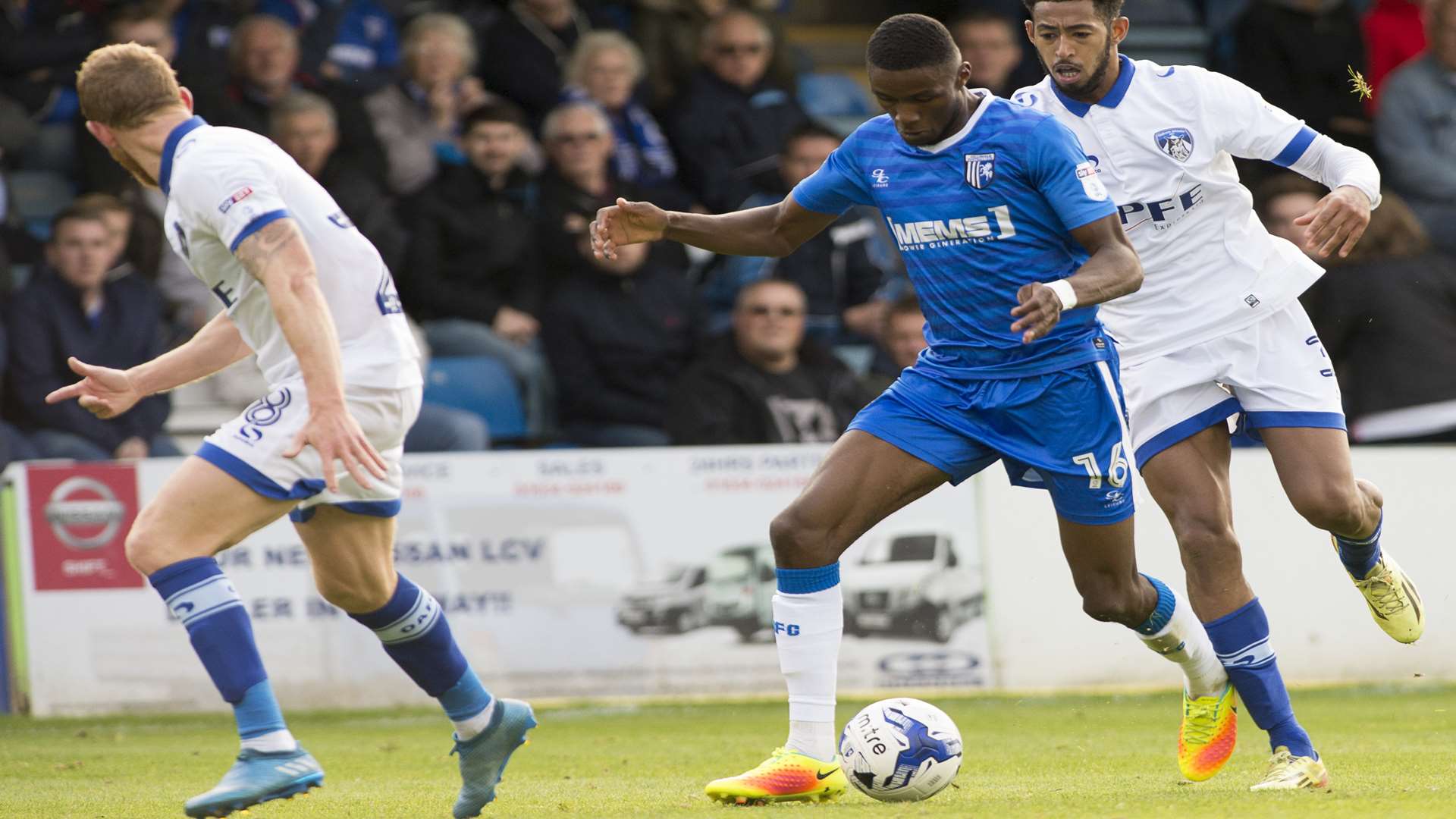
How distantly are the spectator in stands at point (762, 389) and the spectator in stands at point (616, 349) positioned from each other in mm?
425

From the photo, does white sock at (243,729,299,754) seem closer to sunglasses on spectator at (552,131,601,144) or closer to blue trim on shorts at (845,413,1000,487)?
blue trim on shorts at (845,413,1000,487)

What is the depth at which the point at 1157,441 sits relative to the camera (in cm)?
619

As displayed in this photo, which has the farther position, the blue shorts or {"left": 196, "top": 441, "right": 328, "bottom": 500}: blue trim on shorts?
the blue shorts

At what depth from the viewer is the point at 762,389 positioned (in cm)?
1087

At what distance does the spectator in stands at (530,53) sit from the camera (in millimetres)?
12633

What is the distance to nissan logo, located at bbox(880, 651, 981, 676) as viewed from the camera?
1003cm

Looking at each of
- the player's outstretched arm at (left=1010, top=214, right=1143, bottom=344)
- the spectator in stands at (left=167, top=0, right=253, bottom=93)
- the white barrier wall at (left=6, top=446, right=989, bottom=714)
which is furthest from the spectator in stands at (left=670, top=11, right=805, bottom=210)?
the player's outstretched arm at (left=1010, top=214, right=1143, bottom=344)

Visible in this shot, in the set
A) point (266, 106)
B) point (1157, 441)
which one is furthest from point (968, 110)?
point (266, 106)

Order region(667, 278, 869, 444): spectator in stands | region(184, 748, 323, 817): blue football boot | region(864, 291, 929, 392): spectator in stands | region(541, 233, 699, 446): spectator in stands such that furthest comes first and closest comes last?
1. region(541, 233, 699, 446): spectator in stands
2. region(864, 291, 929, 392): spectator in stands
3. region(667, 278, 869, 444): spectator in stands
4. region(184, 748, 323, 817): blue football boot

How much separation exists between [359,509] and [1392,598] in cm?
364

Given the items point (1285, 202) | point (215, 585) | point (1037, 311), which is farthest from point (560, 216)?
point (1037, 311)

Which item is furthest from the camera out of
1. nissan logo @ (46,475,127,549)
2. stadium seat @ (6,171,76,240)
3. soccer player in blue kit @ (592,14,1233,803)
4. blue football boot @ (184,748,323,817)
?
stadium seat @ (6,171,76,240)

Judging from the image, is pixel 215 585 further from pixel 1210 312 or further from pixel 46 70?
pixel 46 70

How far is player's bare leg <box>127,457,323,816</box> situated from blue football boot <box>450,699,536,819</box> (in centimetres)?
67
